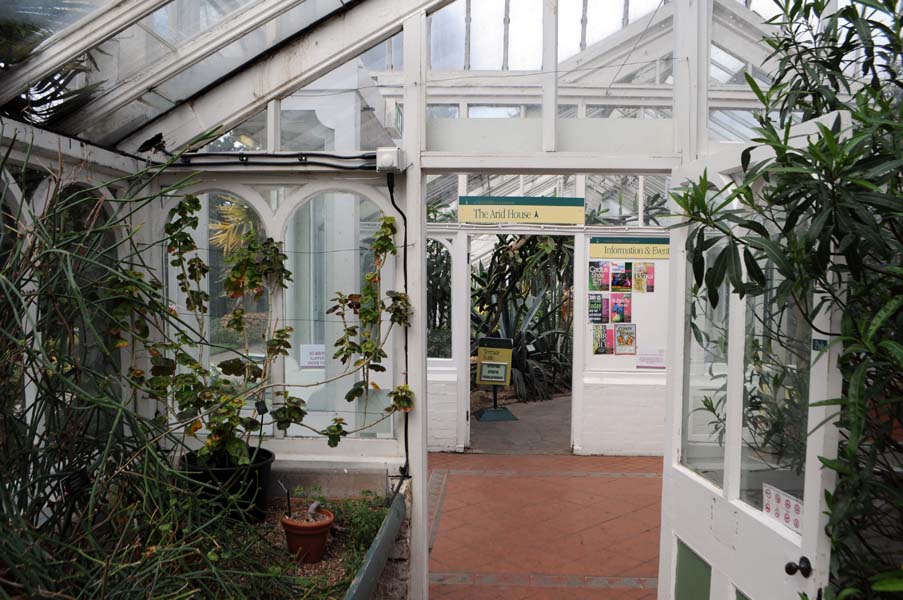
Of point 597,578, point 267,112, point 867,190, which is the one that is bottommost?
point 597,578

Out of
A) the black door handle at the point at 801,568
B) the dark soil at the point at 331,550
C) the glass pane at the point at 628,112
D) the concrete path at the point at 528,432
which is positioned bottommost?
the concrete path at the point at 528,432

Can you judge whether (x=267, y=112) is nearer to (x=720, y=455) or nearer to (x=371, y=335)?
(x=371, y=335)

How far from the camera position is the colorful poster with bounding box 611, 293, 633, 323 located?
7.21 m

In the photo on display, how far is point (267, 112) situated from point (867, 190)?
2.75m

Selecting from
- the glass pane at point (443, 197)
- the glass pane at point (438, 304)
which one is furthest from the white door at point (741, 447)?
the glass pane at point (443, 197)

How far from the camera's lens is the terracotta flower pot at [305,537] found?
3188mm

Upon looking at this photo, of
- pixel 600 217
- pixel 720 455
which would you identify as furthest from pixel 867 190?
pixel 600 217

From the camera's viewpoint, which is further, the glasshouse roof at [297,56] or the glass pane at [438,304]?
the glass pane at [438,304]

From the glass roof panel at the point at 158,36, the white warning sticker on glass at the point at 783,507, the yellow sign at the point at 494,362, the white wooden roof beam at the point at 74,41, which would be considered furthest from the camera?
the yellow sign at the point at 494,362

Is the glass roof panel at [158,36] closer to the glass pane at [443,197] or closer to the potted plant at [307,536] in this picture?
the potted plant at [307,536]

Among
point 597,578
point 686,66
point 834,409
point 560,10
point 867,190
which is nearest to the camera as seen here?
point 867,190

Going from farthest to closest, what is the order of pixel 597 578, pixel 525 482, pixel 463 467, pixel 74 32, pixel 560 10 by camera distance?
pixel 463 467 < pixel 525 482 < pixel 597 578 < pixel 560 10 < pixel 74 32

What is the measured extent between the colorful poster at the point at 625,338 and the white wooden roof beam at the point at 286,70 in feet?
14.7

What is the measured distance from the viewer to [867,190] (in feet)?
5.86
